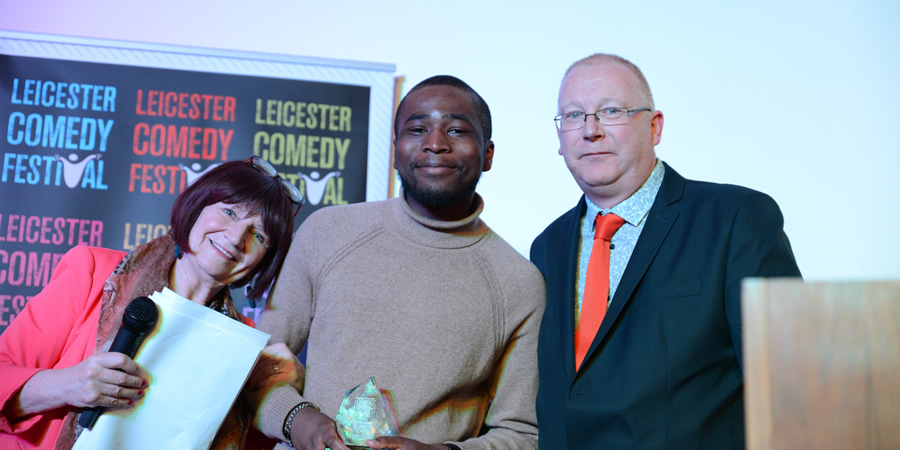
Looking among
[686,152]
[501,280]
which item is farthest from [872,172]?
[501,280]

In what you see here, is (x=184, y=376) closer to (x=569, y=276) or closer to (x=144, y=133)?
(x=569, y=276)

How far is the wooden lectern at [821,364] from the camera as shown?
2.06ft

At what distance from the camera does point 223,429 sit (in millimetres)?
1798

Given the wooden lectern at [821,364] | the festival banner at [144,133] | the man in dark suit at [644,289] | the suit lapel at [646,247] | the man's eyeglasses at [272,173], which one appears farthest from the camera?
the festival banner at [144,133]

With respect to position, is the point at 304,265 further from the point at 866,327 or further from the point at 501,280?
the point at 866,327

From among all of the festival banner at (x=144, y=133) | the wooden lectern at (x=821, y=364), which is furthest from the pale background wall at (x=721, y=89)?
the wooden lectern at (x=821, y=364)

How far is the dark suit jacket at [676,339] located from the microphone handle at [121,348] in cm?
109

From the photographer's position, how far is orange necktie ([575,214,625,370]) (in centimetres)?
179

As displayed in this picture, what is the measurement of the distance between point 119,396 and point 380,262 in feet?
2.43

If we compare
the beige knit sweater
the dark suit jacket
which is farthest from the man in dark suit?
the beige knit sweater

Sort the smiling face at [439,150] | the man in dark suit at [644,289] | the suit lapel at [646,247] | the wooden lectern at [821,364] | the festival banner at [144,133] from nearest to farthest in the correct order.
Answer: the wooden lectern at [821,364] → the man in dark suit at [644,289] → the suit lapel at [646,247] → the smiling face at [439,150] → the festival banner at [144,133]

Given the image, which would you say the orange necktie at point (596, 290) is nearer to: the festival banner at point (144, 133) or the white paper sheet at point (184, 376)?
the white paper sheet at point (184, 376)

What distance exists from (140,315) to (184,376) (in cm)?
19

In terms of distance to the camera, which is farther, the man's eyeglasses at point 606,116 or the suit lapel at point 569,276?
the man's eyeglasses at point 606,116
